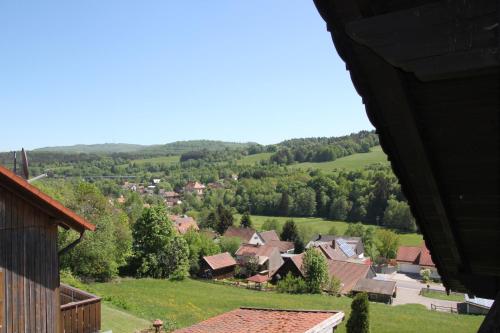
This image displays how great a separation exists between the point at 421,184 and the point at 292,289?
4067 centimetres

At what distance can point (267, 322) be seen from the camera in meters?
13.7

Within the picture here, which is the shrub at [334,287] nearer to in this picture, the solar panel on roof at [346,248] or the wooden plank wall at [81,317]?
the solar panel on roof at [346,248]

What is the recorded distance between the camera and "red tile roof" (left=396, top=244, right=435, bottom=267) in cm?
5900

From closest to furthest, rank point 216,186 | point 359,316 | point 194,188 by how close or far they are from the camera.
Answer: point 359,316 < point 194,188 < point 216,186

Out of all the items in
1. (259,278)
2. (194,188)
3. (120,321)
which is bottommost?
(259,278)

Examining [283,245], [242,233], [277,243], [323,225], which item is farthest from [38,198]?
[323,225]

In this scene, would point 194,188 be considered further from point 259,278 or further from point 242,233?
point 259,278

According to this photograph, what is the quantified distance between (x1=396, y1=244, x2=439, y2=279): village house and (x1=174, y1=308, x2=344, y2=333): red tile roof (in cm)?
4984

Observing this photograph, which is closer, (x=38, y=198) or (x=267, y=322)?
(x=38, y=198)

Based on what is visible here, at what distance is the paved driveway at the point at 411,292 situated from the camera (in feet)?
128

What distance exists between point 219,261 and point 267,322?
3830 centimetres

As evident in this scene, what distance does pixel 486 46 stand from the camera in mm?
1224

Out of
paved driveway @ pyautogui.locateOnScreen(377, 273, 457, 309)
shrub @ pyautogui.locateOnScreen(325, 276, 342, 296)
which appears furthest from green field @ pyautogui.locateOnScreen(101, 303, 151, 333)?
paved driveway @ pyautogui.locateOnScreen(377, 273, 457, 309)

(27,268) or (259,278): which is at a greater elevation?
(27,268)
